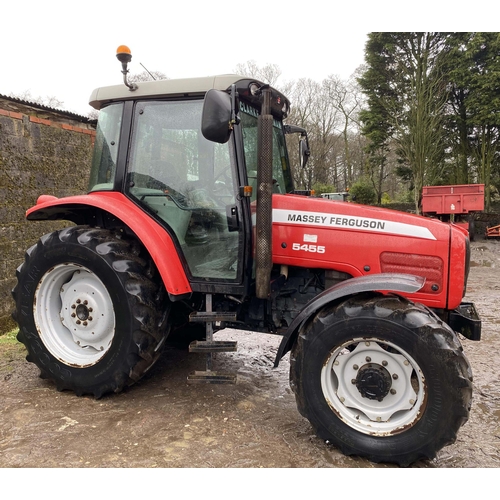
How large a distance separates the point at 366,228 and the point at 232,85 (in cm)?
133

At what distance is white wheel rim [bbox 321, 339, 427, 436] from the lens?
2475 mm

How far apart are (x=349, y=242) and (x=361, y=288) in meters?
0.52

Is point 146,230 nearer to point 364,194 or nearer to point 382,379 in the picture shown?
point 382,379

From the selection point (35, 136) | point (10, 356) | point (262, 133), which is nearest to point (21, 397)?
point (10, 356)

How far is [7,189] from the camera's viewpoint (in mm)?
5219

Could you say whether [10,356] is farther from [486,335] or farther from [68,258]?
[486,335]

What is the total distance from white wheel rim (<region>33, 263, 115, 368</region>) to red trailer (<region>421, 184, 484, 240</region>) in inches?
480

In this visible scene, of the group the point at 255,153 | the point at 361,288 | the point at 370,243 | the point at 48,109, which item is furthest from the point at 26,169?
the point at 361,288

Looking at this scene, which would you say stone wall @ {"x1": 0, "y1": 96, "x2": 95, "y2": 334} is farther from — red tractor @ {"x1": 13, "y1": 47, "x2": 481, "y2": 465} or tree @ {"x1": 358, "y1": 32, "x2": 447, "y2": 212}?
tree @ {"x1": 358, "y1": 32, "x2": 447, "y2": 212}

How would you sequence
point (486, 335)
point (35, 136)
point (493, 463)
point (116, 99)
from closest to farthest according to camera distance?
point (493, 463)
point (116, 99)
point (486, 335)
point (35, 136)

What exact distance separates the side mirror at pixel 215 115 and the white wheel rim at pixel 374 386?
1.51 meters

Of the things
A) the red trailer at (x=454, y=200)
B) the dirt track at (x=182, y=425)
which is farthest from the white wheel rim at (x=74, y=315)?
the red trailer at (x=454, y=200)

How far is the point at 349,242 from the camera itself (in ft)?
9.73

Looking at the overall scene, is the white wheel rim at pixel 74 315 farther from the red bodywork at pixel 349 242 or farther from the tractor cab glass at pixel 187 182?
the tractor cab glass at pixel 187 182
